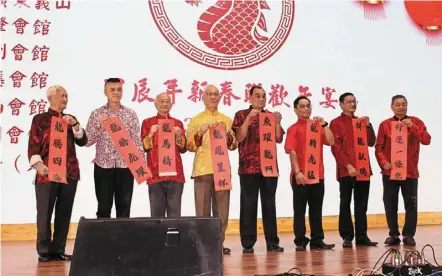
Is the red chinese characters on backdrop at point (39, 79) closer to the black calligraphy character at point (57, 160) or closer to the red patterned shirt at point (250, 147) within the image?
the black calligraphy character at point (57, 160)

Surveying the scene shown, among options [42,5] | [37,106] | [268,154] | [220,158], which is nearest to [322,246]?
[268,154]

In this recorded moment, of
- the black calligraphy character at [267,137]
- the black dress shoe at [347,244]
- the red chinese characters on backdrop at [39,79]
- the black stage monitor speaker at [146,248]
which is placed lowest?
the black dress shoe at [347,244]

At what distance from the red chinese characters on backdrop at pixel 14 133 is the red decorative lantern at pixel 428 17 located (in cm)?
403

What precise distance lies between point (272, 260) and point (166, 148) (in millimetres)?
1107

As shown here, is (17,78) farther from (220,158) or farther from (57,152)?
(220,158)

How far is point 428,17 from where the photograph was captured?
674 centimetres

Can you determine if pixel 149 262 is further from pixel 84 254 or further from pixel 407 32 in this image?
pixel 407 32

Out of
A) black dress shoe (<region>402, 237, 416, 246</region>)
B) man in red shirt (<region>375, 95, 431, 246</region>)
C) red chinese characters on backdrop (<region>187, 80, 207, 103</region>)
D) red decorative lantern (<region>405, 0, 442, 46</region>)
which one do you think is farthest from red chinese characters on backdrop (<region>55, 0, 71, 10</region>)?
black dress shoe (<region>402, 237, 416, 246</region>)

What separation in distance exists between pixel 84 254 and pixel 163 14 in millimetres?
4170

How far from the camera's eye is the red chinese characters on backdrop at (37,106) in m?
5.72

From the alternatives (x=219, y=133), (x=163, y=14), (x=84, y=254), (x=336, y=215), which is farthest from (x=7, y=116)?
(x=84, y=254)

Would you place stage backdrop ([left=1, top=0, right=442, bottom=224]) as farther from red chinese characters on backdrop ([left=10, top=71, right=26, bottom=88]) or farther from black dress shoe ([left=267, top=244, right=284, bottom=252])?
black dress shoe ([left=267, top=244, right=284, bottom=252])

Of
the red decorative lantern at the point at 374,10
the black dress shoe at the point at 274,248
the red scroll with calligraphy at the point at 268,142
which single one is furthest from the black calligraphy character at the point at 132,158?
the red decorative lantern at the point at 374,10

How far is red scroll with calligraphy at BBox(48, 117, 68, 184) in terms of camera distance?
429cm
